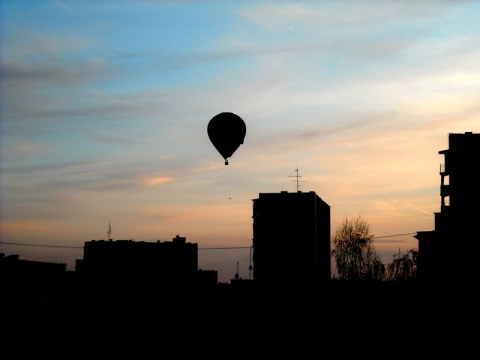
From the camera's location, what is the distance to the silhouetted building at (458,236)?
81250mm

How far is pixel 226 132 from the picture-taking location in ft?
134

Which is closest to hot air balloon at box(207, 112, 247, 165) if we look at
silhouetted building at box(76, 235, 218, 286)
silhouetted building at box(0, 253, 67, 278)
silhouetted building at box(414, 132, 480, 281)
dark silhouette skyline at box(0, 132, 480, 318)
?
dark silhouette skyline at box(0, 132, 480, 318)

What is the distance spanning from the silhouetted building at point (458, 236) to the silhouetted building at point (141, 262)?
39366 millimetres

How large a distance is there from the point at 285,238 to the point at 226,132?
367ft

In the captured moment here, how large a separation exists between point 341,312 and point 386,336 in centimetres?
560

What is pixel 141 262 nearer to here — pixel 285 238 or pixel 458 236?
pixel 285 238

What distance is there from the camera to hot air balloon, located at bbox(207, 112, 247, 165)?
40469 mm

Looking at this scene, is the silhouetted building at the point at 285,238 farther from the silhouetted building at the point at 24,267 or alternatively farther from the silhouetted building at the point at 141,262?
the silhouetted building at the point at 24,267

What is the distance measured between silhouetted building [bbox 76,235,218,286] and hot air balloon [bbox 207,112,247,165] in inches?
2958

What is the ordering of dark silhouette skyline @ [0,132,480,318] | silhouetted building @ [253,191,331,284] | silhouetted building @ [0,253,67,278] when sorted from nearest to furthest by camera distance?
dark silhouette skyline @ [0,132,480,318]
silhouetted building @ [0,253,67,278]
silhouetted building @ [253,191,331,284]

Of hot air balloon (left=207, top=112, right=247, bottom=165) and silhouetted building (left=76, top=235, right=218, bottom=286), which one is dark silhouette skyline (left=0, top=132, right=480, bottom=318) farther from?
hot air balloon (left=207, top=112, right=247, bottom=165)

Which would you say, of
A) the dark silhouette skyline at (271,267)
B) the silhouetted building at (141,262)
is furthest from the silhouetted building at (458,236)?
the silhouetted building at (141,262)

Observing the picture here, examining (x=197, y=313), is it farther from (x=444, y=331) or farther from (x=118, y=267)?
(x=118, y=267)

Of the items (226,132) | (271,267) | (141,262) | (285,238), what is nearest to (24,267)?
(226,132)
